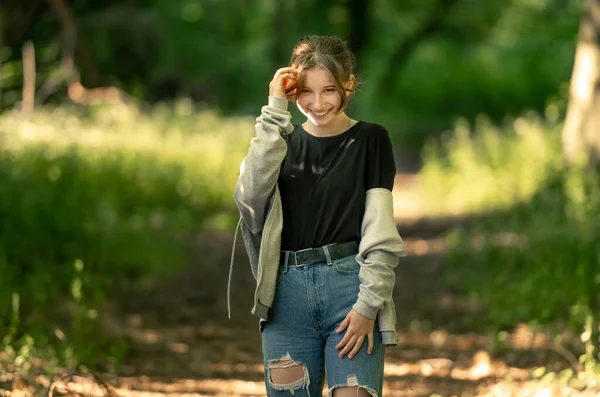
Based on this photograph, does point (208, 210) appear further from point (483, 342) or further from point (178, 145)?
point (483, 342)

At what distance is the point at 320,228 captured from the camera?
328cm

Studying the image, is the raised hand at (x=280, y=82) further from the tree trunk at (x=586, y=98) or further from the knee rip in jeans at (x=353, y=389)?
the tree trunk at (x=586, y=98)

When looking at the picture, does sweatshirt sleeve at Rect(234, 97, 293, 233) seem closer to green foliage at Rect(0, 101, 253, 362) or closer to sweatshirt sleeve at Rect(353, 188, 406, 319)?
sweatshirt sleeve at Rect(353, 188, 406, 319)

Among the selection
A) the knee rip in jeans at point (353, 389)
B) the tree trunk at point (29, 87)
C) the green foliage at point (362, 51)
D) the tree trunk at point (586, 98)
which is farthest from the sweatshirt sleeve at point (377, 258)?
the green foliage at point (362, 51)

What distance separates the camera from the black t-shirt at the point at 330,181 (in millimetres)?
3271

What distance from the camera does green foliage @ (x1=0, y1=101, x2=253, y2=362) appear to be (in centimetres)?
630

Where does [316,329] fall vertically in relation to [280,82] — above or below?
below

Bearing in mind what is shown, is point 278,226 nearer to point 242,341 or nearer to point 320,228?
point 320,228

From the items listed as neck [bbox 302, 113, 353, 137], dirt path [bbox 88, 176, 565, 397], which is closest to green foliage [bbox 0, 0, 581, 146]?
dirt path [bbox 88, 176, 565, 397]

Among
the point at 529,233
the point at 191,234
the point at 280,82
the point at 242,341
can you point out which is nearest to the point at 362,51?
the point at 191,234

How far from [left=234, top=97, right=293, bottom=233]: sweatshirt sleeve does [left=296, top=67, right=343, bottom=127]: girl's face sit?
0.26 feet

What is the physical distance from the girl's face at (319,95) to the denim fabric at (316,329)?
48 cm

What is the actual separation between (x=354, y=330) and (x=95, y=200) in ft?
24.9

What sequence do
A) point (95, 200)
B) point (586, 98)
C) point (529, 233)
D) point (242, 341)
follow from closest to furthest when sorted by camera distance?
point (242, 341) → point (529, 233) → point (95, 200) → point (586, 98)
